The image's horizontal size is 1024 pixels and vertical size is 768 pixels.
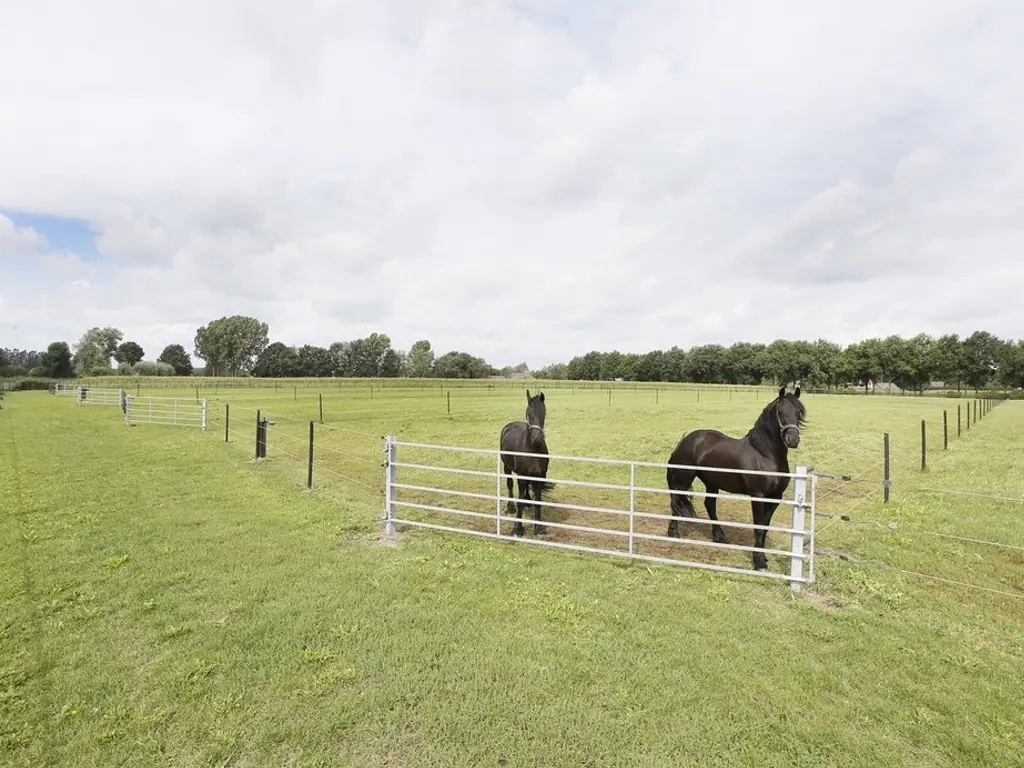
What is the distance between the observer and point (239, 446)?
14.5 m

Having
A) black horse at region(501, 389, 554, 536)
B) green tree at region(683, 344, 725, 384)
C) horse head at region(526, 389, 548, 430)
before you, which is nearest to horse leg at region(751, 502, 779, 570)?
black horse at region(501, 389, 554, 536)

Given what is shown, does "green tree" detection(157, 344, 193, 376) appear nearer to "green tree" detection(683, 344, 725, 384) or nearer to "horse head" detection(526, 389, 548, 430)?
"green tree" detection(683, 344, 725, 384)

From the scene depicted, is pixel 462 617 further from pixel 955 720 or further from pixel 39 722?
pixel 955 720

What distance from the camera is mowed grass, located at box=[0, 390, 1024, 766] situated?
292 cm

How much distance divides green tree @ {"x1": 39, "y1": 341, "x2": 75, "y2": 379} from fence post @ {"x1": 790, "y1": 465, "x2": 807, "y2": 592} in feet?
396

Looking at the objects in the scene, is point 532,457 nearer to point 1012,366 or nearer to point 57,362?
point 1012,366

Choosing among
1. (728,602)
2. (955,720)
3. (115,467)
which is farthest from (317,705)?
(115,467)

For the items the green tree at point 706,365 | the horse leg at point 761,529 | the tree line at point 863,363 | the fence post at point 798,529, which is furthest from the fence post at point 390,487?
the green tree at point 706,365

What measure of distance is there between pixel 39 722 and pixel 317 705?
161 centimetres

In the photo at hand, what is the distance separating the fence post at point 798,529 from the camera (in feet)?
16.2

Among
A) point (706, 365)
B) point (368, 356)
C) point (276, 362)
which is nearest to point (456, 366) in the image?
point (368, 356)

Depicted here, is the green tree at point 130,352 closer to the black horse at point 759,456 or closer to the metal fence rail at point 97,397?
the metal fence rail at point 97,397

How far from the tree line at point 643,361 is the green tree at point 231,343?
0.21m

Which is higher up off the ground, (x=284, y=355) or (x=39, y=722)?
(x=284, y=355)
